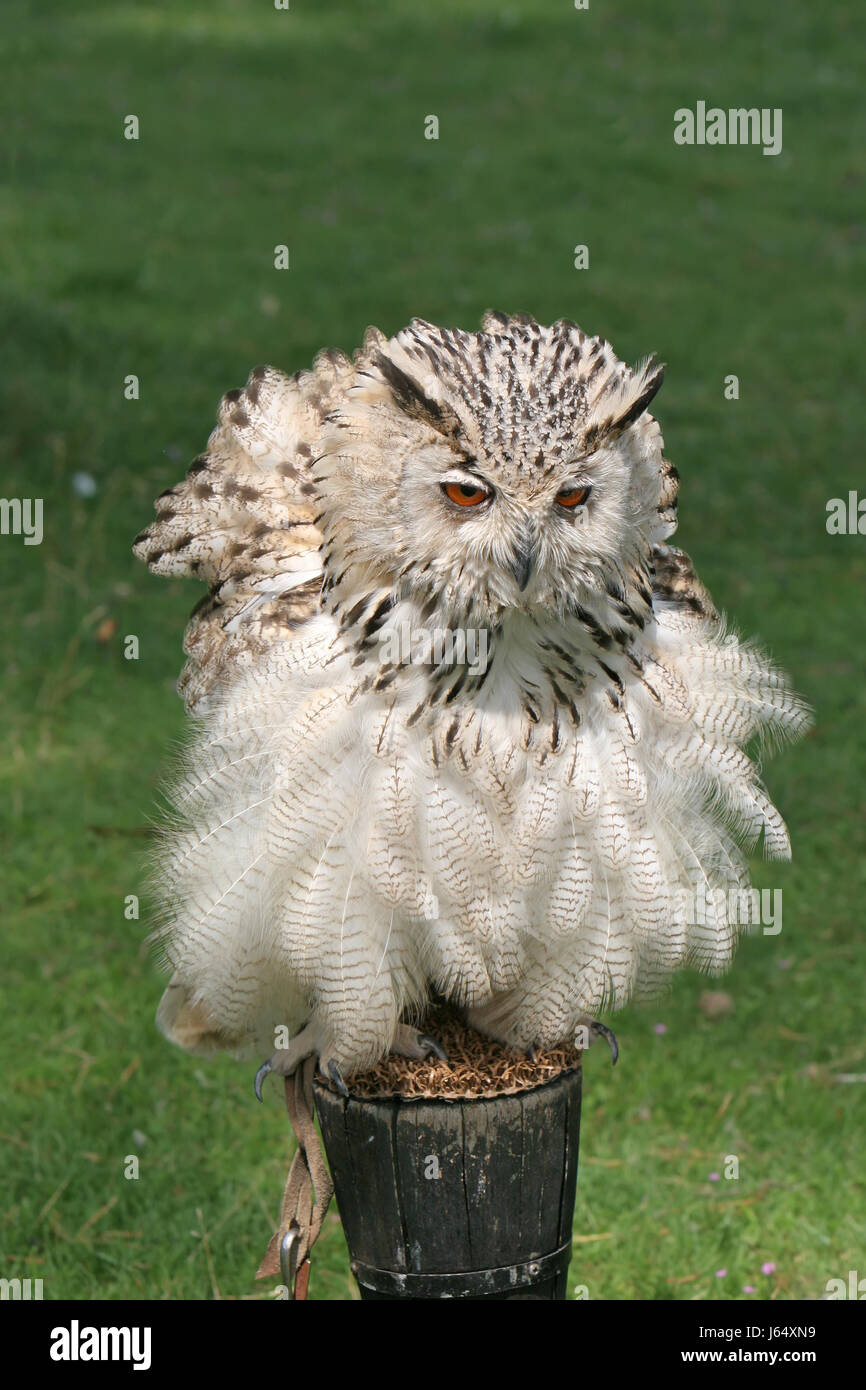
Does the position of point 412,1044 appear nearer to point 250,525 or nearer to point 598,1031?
point 598,1031

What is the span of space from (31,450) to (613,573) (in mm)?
5724

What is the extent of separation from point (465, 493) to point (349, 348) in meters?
6.80

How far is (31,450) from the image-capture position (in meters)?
7.95

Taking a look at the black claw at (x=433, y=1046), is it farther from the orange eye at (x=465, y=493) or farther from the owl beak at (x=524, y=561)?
the orange eye at (x=465, y=493)

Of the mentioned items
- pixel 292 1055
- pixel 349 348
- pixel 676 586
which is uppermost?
pixel 349 348

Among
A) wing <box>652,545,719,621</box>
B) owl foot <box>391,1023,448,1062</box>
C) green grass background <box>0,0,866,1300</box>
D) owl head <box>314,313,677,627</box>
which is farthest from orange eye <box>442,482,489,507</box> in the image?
green grass background <box>0,0,866,1300</box>

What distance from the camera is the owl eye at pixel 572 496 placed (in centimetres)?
265

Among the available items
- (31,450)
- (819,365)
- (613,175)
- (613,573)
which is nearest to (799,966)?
(613,573)

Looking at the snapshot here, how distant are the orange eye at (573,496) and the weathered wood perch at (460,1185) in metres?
1.13

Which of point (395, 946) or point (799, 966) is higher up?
point (395, 946)

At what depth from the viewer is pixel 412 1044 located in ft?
10.3

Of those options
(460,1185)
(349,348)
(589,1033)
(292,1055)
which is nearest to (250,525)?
(292,1055)

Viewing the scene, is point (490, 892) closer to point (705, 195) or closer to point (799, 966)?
point (799, 966)

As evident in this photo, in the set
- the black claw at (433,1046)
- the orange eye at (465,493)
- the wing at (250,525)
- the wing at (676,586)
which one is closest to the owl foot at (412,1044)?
the black claw at (433,1046)
